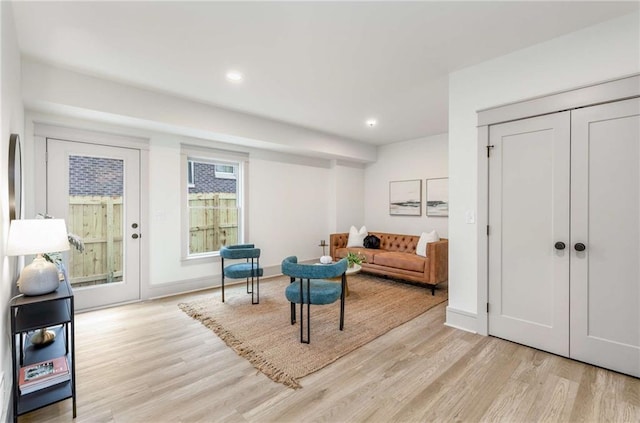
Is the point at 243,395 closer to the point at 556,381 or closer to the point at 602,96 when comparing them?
the point at 556,381

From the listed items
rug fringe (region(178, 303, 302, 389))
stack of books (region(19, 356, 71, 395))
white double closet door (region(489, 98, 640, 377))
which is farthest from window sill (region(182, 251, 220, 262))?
white double closet door (region(489, 98, 640, 377))

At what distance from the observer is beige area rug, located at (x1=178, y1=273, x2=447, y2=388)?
8.09 feet

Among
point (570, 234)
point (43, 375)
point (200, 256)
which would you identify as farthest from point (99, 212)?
point (570, 234)

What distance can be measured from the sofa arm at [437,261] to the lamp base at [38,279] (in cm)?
418

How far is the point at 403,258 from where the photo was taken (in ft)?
15.6

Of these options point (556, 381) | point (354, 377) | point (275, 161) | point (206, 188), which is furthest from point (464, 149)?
point (206, 188)

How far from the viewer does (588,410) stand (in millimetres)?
1847

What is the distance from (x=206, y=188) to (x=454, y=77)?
3808 mm

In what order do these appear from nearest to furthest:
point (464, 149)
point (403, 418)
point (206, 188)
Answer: point (403, 418) → point (464, 149) → point (206, 188)

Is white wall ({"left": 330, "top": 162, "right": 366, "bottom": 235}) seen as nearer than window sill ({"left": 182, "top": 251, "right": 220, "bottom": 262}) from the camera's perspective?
No

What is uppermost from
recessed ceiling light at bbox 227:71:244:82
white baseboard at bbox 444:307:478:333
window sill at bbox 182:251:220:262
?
recessed ceiling light at bbox 227:71:244:82

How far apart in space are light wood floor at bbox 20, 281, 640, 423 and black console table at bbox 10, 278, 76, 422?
16 centimetres

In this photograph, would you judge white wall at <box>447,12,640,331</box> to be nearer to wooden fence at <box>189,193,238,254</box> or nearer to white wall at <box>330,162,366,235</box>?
white wall at <box>330,162,366,235</box>

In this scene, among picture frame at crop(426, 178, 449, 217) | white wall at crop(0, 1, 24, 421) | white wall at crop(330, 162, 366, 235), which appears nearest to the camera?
white wall at crop(0, 1, 24, 421)
